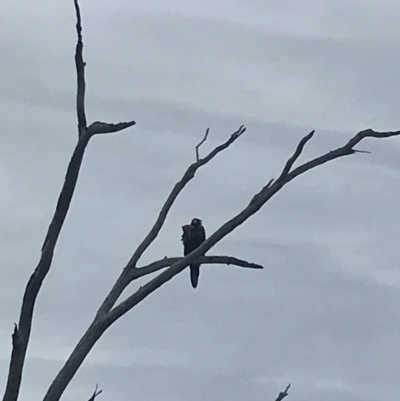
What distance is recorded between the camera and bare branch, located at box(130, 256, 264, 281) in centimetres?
763

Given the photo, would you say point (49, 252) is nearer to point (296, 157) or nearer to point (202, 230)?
point (296, 157)

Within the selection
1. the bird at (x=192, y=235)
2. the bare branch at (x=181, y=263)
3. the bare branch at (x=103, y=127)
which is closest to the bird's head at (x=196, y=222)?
the bird at (x=192, y=235)

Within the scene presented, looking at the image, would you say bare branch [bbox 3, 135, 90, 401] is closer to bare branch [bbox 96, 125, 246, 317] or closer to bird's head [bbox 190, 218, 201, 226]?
bare branch [bbox 96, 125, 246, 317]

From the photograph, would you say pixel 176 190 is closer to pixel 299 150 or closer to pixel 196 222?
pixel 299 150

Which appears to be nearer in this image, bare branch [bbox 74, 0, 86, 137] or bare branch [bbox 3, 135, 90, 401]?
bare branch [bbox 3, 135, 90, 401]

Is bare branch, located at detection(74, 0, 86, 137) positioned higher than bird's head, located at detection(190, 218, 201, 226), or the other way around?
bird's head, located at detection(190, 218, 201, 226)

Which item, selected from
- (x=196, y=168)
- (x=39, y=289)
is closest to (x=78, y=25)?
(x=196, y=168)

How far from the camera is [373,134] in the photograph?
7477 millimetres

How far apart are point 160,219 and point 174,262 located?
710 millimetres

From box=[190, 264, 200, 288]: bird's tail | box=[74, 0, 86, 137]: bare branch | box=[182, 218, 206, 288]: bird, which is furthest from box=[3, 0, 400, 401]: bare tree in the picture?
box=[182, 218, 206, 288]: bird

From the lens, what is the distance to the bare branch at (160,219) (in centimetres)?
779

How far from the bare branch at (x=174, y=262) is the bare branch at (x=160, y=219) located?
0.08 meters

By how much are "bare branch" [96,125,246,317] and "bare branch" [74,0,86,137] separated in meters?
1.26

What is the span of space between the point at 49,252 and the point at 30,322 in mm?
577
